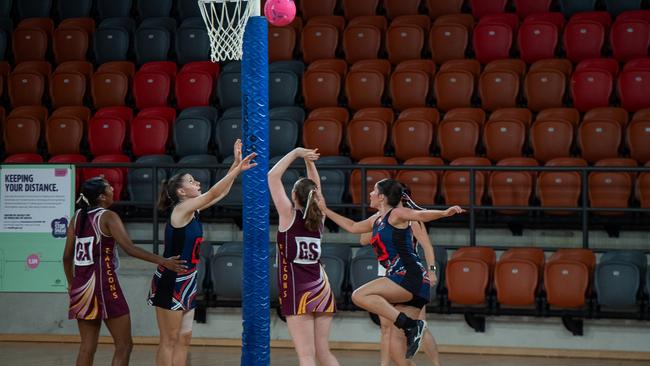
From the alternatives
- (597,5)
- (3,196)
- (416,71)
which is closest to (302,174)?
(416,71)

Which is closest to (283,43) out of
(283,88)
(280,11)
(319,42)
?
(319,42)

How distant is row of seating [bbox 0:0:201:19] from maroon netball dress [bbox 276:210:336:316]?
795 cm

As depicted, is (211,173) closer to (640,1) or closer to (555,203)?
(555,203)

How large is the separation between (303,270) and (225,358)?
320 centimetres

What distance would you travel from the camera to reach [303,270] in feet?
26.1

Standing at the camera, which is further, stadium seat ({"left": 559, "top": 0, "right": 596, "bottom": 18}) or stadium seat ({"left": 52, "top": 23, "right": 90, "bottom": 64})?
stadium seat ({"left": 52, "top": 23, "right": 90, "bottom": 64})

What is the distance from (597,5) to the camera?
14234 mm

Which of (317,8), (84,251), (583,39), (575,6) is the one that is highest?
(317,8)

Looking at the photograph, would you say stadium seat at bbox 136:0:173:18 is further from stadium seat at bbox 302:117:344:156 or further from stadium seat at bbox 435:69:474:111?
stadium seat at bbox 435:69:474:111

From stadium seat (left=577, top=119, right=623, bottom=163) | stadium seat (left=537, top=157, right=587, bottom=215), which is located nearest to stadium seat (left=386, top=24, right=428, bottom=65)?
stadium seat (left=577, top=119, right=623, bottom=163)

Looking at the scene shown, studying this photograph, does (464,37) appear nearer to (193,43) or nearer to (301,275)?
(193,43)

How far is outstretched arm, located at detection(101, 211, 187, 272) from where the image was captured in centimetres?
791

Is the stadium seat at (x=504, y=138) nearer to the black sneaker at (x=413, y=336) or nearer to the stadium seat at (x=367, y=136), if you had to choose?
the stadium seat at (x=367, y=136)

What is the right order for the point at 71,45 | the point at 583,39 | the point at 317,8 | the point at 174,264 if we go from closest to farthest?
the point at 174,264 < the point at 583,39 < the point at 317,8 < the point at 71,45
